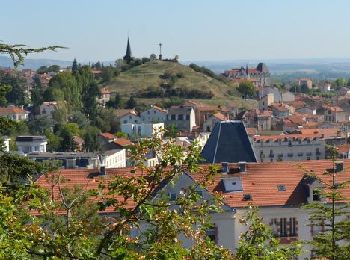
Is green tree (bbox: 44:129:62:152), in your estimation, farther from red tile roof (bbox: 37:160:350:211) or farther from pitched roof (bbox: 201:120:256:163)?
red tile roof (bbox: 37:160:350:211)

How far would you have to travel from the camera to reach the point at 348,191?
29.5 m

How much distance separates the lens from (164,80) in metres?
133

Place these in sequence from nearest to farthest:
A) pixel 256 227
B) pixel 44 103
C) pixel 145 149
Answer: pixel 145 149, pixel 256 227, pixel 44 103

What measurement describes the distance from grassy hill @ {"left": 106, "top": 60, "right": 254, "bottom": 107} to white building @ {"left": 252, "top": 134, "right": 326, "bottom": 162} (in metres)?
45.0

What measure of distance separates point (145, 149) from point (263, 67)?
619 ft

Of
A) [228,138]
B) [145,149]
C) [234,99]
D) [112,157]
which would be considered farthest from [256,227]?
[234,99]

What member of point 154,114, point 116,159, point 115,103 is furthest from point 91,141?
point 115,103

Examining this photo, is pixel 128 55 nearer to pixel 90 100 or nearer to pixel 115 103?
pixel 115 103

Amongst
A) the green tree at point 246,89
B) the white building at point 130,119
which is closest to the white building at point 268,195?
the white building at point 130,119

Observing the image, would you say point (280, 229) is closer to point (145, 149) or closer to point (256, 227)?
point (256, 227)

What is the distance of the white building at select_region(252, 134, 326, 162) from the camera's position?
256 feet

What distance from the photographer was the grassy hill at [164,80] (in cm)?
12900

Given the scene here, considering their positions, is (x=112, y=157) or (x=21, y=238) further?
(x=112, y=157)

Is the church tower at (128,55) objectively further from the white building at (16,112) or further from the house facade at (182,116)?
the house facade at (182,116)
